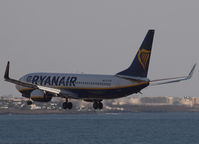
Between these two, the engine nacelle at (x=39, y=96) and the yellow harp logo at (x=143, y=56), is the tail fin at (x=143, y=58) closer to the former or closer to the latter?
the yellow harp logo at (x=143, y=56)

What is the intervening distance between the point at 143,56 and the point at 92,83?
11393 millimetres

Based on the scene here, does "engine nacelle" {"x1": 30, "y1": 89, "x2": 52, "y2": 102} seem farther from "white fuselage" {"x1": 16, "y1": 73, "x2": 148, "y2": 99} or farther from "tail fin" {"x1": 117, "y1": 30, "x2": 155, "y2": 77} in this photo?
"tail fin" {"x1": 117, "y1": 30, "x2": 155, "y2": 77}

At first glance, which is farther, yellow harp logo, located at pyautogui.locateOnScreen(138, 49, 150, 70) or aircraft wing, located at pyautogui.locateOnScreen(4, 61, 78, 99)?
aircraft wing, located at pyautogui.locateOnScreen(4, 61, 78, 99)

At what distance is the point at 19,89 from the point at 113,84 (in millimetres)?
21400

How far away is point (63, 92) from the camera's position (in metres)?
105

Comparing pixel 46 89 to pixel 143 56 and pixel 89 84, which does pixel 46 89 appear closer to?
pixel 89 84

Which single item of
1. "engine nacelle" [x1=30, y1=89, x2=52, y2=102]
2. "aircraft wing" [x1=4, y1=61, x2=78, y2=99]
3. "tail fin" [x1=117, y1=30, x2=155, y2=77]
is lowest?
"engine nacelle" [x1=30, y1=89, x2=52, y2=102]

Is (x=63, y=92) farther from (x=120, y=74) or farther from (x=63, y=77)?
(x=120, y=74)

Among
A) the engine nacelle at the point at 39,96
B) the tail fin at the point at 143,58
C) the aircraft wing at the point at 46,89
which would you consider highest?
the tail fin at the point at 143,58

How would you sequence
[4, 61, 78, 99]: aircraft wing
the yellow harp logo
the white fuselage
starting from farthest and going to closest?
[4, 61, 78, 99]: aircraft wing → the white fuselage → the yellow harp logo

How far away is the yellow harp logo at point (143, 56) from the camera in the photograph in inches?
3787

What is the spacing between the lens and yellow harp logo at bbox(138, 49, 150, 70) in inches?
3787

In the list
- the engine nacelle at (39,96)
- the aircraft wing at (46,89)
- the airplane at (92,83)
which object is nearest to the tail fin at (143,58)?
the airplane at (92,83)

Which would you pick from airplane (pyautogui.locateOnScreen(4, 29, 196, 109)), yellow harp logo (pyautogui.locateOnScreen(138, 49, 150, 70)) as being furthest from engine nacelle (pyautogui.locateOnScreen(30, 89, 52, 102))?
yellow harp logo (pyautogui.locateOnScreen(138, 49, 150, 70))
